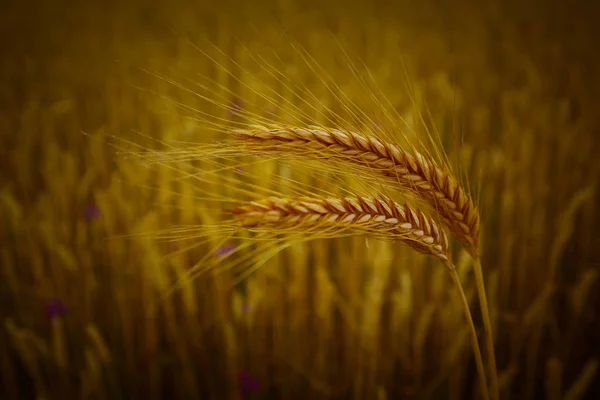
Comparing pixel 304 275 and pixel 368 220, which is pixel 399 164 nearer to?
pixel 368 220

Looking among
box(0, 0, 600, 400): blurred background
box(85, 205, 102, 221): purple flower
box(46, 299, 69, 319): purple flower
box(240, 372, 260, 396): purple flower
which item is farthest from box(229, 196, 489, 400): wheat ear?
box(85, 205, 102, 221): purple flower

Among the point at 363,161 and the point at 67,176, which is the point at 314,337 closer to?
the point at 363,161

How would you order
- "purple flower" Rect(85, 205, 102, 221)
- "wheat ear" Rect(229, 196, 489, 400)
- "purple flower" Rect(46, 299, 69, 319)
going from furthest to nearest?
"purple flower" Rect(85, 205, 102, 221) → "purple flower" Rect(46, 299, 69, 319) → "wheat ear" Rect(229, 196, 489, 400)

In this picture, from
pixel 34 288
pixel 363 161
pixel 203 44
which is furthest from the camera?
pixel 203 44

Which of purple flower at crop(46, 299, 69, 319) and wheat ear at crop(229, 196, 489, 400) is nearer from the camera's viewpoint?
wheat ear at crop(229, 196, 489, 400)

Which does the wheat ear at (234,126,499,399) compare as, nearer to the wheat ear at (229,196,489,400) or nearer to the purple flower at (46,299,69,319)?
the wheat ear at (229,196,489,400)

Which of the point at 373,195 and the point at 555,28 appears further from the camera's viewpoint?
the point at 555,28

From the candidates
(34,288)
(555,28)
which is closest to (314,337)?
(34,288)
